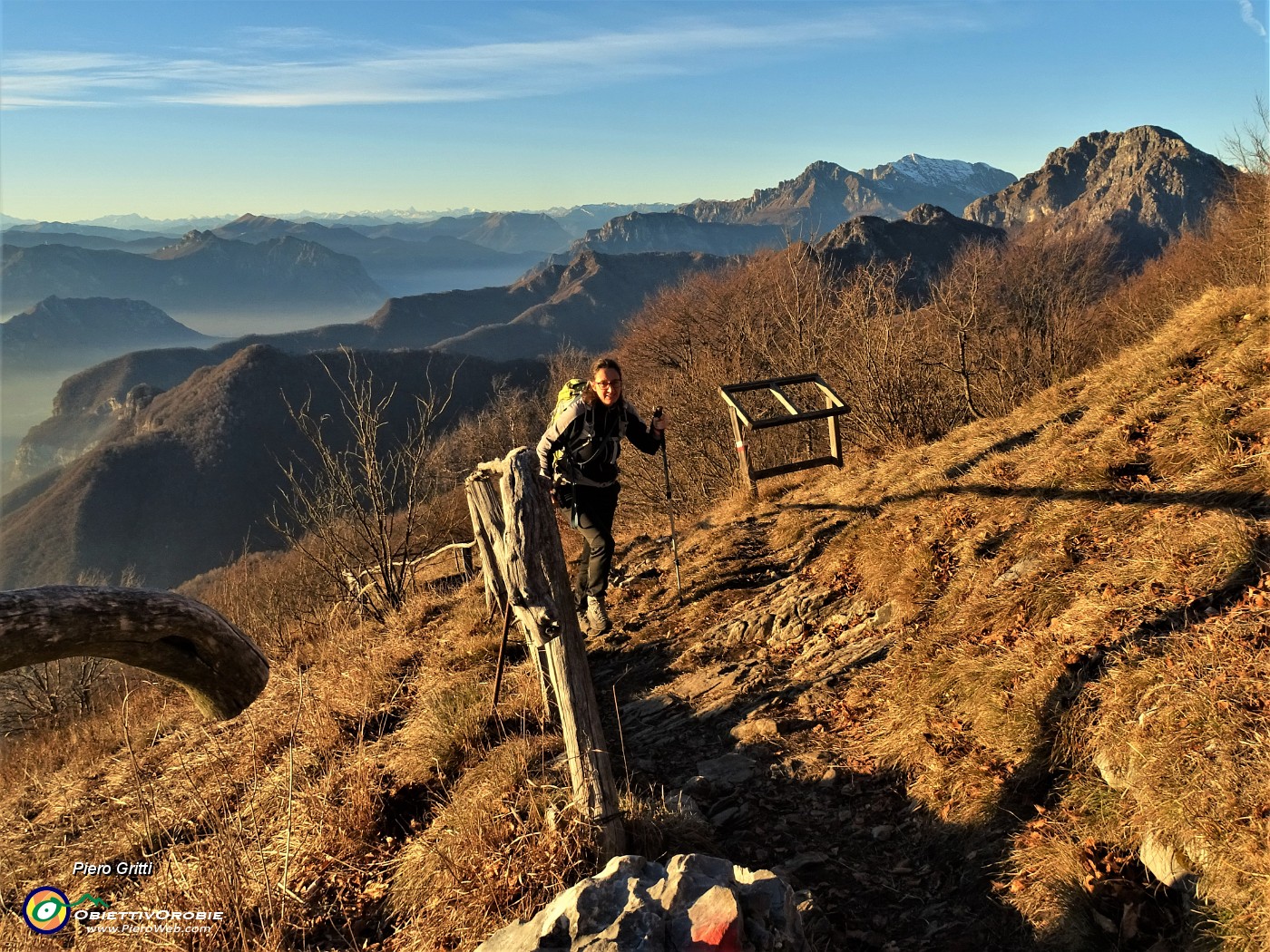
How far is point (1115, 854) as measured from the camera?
3.28 m

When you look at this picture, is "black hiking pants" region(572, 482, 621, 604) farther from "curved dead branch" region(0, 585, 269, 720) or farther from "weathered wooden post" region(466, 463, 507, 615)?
"curved dead branch" region(0, 585, 269, 720)

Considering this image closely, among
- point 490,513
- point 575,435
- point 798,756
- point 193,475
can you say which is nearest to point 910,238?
point 193,475

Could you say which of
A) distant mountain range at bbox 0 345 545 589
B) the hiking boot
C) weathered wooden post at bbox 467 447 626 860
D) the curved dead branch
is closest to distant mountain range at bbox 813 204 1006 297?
distant mountain range at bbox 0 345 545 589

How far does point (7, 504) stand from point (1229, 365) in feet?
597

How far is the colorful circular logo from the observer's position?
4242mm

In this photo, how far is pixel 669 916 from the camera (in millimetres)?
2947

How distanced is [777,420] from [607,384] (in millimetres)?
3334

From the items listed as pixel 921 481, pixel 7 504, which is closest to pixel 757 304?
pixel 921 481

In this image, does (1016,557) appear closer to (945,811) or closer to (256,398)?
(945,811)

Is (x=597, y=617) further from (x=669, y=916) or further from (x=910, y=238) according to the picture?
(x=910, y=238)

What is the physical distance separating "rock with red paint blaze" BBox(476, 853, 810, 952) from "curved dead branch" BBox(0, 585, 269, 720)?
1546mm

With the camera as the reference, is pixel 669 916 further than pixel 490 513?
No

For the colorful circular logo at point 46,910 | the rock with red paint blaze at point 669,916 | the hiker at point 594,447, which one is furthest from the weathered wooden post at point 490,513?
the colorful circular logo at point 46,910

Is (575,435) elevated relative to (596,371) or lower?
→ lower
